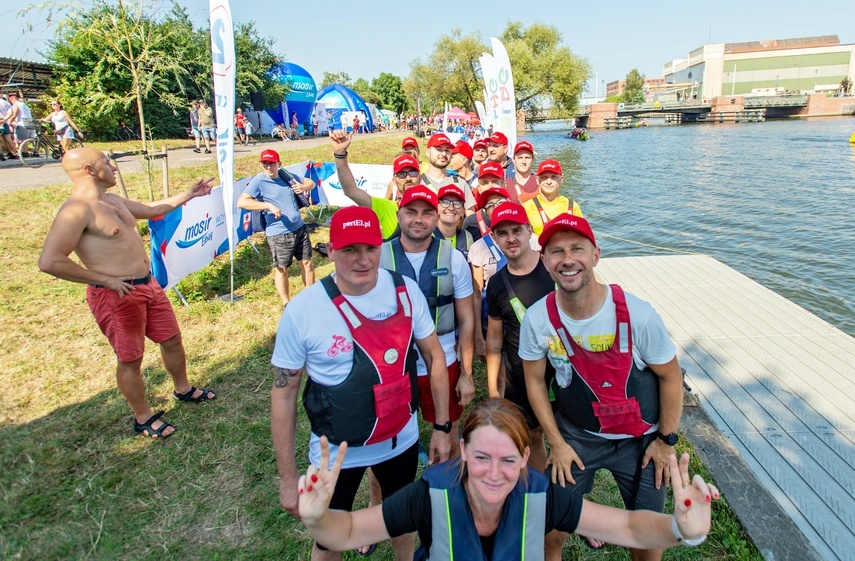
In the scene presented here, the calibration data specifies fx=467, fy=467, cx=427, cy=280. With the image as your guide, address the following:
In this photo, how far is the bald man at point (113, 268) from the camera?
3.51 meters

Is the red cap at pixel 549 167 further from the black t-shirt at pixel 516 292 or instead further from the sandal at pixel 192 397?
the sandal at pixel 192 397

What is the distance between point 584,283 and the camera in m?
2.23

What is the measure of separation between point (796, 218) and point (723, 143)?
96.4ft

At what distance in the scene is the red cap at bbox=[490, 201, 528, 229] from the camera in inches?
122

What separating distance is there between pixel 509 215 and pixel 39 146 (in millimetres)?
17217

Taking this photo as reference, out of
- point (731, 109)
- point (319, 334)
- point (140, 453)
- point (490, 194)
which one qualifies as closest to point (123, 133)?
point (140, 453)

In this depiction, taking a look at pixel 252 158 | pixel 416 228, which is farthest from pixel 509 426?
pixel 252 158

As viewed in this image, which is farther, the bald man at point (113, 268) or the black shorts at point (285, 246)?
the black shorts at point (285, 246)

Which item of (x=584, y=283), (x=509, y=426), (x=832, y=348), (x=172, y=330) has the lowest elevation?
(x=832, y=348)

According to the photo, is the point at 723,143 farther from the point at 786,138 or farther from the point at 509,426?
the point at 509,426

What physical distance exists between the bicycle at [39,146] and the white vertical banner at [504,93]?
1165cm

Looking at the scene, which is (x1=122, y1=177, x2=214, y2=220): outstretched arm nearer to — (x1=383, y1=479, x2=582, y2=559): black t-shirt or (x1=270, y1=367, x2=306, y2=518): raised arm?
(x1=270, y1=367, x2=306, y2=518): raised arm

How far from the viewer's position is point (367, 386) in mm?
2217

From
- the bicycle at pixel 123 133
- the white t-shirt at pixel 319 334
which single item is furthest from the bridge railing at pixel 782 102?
the white t-shirt at pixel 319 334
